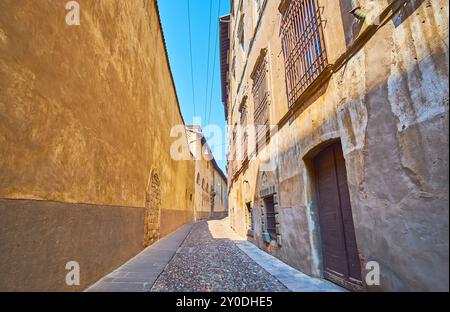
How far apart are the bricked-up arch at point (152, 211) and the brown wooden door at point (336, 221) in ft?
14.7

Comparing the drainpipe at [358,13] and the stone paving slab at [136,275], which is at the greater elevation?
the drainpipe at [358,13]

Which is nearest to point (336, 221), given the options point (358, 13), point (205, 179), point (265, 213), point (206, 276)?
point (206, 276)

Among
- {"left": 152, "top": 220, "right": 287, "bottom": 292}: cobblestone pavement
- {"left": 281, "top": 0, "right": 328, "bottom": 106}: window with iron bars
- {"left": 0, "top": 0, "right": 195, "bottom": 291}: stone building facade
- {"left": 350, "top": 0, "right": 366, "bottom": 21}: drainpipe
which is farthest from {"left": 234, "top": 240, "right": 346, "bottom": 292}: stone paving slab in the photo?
{"left": 350, "top": 0, "right": 366, "bottom": 21}: drainpipe

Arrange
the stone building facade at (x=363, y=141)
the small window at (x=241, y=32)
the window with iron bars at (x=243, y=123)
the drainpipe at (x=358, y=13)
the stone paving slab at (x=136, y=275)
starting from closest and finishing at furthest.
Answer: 1. the stone building facade at (x=363, y=141)
2. the drainpipe at (x=358, y=13)
3. the stone paving slab at (x=136, y=275)
4. the window with iron bars at (x=243, y=123)
5. the small window at (x=241, y=32)

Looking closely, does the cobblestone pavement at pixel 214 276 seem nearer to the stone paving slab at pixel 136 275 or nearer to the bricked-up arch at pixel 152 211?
the stone paving slab at pixel 136 275

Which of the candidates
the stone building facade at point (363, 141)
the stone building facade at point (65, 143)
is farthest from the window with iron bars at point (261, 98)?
the stone building facade at point (65, 143)

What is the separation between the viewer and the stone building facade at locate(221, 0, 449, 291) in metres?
1.81

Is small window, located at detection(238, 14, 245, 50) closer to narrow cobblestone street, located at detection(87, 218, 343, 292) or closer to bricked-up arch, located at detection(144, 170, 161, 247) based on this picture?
bricked-up arch, located at detection(144, 170, 161, 247)

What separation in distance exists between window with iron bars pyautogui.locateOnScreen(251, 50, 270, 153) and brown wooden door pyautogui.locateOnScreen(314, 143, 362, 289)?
257 centimetres

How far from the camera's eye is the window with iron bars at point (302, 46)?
3.68 m

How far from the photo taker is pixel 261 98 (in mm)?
6926
